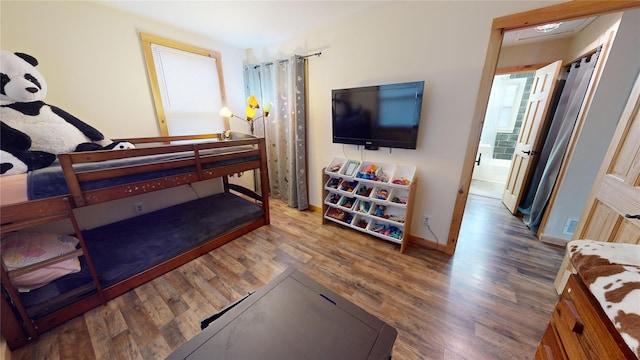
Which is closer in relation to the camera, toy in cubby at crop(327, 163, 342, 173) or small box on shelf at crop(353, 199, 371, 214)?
small box on shelf at crop(353, 199, 371, 214)

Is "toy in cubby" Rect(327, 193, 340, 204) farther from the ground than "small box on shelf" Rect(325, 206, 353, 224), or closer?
farther from the ground

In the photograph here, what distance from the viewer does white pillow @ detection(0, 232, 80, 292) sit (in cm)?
119

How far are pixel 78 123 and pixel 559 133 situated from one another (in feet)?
15.3

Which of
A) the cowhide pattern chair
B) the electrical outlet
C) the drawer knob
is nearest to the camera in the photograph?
the cowhide pattern chair

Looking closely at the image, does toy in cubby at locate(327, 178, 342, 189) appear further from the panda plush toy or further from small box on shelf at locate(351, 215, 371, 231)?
the panda plush toy

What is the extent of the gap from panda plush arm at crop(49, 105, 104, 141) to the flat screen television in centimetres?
221

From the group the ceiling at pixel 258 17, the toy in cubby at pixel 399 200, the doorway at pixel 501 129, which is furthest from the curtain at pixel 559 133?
the toy in cubby at pixel 399 200

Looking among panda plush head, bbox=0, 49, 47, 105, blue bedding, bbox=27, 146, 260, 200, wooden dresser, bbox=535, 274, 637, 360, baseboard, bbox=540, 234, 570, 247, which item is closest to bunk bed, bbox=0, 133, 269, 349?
blue bedding, bbox=27, 146, 260, 200

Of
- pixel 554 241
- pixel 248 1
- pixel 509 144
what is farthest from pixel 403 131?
pixel 509 144

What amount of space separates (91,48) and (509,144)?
267 inches

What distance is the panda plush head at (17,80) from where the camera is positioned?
1339mm

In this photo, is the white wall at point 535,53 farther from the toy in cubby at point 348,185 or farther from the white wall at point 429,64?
the toy in cubby at point 348,185

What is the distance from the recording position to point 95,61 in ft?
6.48

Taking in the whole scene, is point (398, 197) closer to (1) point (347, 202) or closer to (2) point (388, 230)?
(2) point (388, 230)
